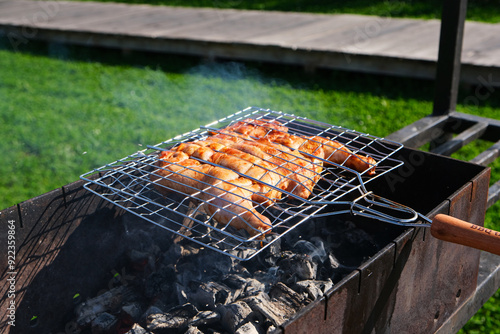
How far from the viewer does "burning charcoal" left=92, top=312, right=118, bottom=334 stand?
2.62 metres

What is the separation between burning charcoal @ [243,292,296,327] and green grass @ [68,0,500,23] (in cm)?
847

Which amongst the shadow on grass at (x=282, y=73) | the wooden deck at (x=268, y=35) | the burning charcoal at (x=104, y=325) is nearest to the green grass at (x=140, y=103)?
the shadow on grass at (x=282, y=73)

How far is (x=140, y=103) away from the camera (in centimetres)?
712

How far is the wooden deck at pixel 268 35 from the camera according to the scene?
7117 mm

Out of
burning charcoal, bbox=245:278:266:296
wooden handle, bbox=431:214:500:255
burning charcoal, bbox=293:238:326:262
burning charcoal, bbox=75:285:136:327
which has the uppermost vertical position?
wooden handle, bbox=431:214:500:255

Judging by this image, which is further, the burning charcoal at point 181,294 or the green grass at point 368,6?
the green grass at point 368,6

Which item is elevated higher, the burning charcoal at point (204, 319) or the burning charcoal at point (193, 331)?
the burning charcoal at point (193, 331)

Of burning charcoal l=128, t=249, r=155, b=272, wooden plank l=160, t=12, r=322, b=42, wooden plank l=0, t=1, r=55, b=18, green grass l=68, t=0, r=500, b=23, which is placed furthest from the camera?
wooden plank l=0, t=1, r=55, b=18

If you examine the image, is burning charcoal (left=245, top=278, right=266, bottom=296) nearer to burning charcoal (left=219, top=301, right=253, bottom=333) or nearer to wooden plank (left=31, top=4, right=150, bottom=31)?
burning charcoal (left=219, top=301, right=253, bottom=333)

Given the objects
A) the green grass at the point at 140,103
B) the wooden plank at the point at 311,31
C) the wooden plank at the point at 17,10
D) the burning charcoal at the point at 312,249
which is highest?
the wooden plank at the point at 17,10

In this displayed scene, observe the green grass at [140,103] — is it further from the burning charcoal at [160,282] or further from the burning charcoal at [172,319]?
the burning charcoal at [172,319]

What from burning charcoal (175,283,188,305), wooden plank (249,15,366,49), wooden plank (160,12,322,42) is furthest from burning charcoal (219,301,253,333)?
wooden plank (160,12,322,42)

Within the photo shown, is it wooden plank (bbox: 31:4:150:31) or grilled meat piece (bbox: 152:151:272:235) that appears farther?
wooden plank (bbox: 31:4:150:31)

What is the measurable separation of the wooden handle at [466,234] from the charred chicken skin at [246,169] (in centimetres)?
60
